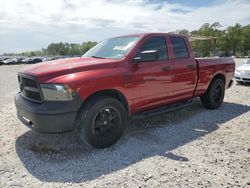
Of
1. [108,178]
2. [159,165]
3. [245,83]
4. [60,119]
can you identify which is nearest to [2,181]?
[60,119]

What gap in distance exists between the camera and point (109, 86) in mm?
4164

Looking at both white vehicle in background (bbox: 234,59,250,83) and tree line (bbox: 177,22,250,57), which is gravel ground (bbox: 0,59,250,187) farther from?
tree line (bbox: 177,22,250,57)

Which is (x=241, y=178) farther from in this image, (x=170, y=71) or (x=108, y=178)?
(x=170, y=71)

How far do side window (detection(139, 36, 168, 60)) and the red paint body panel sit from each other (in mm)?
90

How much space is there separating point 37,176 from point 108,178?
96cm

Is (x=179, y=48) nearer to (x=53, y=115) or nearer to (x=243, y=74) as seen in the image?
(x=53, y=115)

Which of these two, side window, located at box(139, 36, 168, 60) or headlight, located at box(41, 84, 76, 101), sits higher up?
side window, located at box(139, 36, 168, 60)

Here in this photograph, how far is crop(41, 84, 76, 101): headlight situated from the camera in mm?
3721

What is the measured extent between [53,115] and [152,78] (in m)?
2.04

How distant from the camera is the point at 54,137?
4.82 metres

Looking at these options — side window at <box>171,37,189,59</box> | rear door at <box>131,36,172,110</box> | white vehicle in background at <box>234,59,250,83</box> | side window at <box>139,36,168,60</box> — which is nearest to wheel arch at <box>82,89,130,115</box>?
rear door at <box>131,36,172,110</box>

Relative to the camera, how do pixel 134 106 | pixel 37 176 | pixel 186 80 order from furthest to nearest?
pixel 186 80 → pixel 134 106 → pixel 37 176

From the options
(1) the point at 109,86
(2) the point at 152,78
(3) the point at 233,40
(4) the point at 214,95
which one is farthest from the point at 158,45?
(3) the point at 233,40

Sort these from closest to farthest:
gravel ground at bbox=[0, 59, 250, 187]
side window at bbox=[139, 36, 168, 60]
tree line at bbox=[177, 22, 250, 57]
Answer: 1. gravel ground at bbox=[0, 59, 250, 187]
2. side window at bbox=[139, 36, 168, 60]
3. tree line at bbox=[177, 22, 250, 57]
